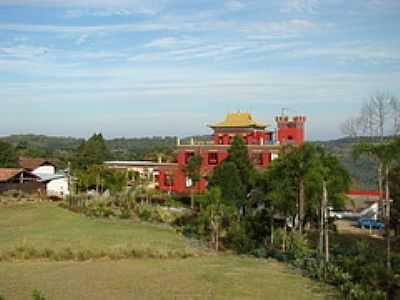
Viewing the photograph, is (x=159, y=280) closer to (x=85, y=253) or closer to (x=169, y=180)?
(x=85, y=253)

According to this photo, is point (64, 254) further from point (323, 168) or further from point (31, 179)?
point (31, 179)

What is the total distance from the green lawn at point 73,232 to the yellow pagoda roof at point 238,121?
42.0 ft

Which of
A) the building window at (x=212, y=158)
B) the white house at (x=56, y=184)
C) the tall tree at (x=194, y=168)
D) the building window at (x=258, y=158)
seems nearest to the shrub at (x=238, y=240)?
the tall tree at (x=194, y=168)

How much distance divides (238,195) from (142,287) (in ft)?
45.1

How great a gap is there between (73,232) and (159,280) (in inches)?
332

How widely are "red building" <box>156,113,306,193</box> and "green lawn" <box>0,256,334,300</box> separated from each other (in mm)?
19128

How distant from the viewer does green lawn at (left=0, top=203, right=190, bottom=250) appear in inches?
761

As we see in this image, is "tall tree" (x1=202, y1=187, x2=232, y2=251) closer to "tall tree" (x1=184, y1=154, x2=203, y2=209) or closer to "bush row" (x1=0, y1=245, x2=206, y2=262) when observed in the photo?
"bush row" (x1=0, y1=245, x2=206, y2=262)

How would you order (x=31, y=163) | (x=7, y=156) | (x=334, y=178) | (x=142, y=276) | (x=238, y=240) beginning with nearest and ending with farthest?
(x=142, y=276) < (x=238, y=240) < (x=334, y=178) < (x=7, y=156) < (x=31, y=163)

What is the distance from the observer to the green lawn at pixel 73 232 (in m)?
19.3

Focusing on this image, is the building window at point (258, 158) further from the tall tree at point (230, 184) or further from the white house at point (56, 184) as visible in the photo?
the white house at point (56, 184)

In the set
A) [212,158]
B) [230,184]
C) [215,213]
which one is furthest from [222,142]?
[215,213]

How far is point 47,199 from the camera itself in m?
35.5

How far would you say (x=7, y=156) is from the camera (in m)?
46.5
